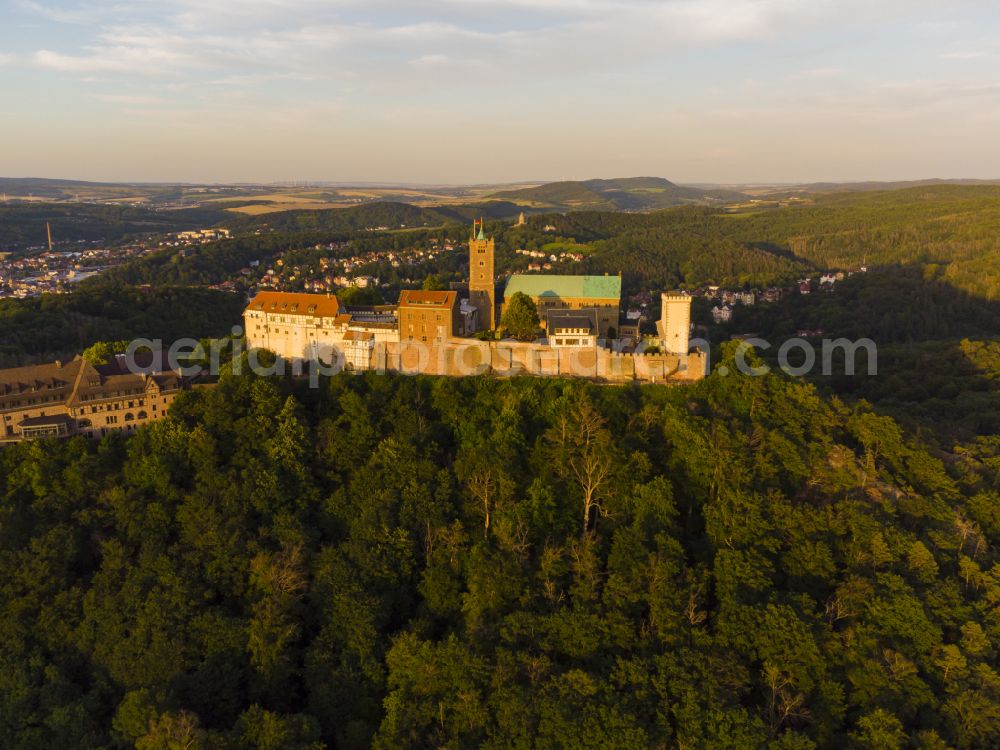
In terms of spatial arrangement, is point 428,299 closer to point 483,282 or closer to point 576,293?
point 483,282

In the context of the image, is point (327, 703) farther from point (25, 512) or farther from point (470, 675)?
point (25, 512)

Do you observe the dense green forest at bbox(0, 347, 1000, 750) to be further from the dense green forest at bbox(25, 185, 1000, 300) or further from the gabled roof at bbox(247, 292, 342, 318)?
the dense green forest at bbox(25, 185, 1000, 300)

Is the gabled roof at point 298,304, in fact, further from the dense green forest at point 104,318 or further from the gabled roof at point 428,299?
the dense green forest at point 104,318

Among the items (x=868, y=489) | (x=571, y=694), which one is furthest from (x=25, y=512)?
(x=868, y=489)

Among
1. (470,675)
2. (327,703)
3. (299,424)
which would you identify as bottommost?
(327,703)

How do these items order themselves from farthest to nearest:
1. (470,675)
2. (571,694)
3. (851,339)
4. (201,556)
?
(851,339) < (201,556) < (470,675) < (571,694)

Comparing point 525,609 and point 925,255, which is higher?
point 925,255

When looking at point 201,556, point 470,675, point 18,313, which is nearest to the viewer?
point 470,675
